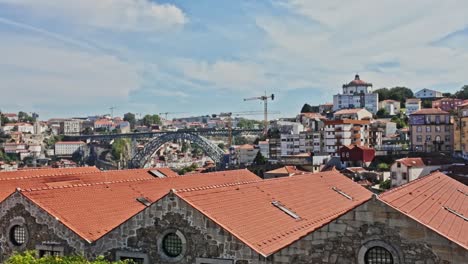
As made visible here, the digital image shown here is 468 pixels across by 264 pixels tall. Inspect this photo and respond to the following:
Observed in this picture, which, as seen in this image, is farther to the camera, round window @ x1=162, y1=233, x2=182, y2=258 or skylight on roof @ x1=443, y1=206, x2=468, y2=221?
skylight on roof @ x1=443, y1=206, x2=468, y2=221

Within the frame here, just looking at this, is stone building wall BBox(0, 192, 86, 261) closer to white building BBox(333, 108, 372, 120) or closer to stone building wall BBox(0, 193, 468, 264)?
stone building wall BBox(0, 193, 468, 264)

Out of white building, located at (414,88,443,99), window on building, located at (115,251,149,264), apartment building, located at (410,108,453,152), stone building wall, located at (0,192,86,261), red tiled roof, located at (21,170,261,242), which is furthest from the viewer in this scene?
white building, located at (414,88,443,99)

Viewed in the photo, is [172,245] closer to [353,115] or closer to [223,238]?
[223,238]

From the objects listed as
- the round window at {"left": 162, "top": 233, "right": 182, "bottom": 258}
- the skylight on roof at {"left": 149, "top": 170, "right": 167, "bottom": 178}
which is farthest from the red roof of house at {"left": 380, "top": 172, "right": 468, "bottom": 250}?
the skylight on roof at {"left": 149, "top": 170, "right": 167, "bottom": 178}

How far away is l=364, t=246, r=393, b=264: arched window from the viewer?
47.2ft

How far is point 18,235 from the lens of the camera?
20719 mm

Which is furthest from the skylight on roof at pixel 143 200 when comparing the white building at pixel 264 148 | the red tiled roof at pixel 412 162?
the white building at pixel 264 148

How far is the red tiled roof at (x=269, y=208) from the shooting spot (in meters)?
17.1

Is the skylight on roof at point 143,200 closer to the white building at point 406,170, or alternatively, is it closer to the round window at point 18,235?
the round window at point 18,235

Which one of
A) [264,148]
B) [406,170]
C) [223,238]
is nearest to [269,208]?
[223,238]

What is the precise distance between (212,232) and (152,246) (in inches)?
90.2

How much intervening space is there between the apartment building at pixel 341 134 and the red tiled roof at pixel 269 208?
2968 inches

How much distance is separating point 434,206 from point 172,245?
8.89m

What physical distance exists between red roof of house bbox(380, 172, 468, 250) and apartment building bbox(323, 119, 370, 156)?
78579mm
